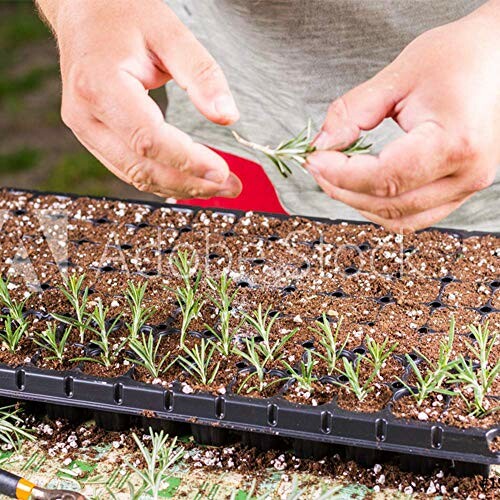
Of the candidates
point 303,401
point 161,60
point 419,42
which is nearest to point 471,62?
point 419,42

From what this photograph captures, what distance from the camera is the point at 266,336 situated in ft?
5.58

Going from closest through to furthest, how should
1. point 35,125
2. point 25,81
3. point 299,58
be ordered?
point 299,58 < point 35,125 < point 25,81

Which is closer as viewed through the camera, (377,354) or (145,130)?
(145,130)

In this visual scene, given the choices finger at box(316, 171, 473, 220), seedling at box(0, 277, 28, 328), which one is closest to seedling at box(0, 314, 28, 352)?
seedling at box(0, 277, 28, 328)

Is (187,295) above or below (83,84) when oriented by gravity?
below

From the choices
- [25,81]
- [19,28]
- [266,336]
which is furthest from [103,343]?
[19,28]

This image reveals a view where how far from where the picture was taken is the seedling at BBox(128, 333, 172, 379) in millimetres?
1649

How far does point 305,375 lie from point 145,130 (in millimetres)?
502

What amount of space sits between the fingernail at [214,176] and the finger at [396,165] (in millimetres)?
143

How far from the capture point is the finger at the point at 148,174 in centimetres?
152

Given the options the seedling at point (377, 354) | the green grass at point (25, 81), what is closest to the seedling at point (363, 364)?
the seedling at point (377, 354)

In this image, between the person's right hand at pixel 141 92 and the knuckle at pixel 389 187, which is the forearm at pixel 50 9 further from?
the knuckle at pixel 389 187

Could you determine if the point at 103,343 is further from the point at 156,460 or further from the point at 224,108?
the point at 224,108

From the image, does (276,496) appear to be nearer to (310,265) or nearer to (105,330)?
(105,330)
